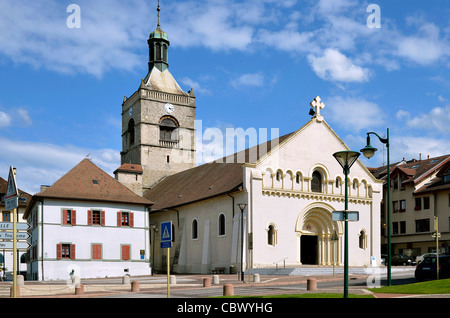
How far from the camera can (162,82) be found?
73188mm

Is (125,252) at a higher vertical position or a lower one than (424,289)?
lower

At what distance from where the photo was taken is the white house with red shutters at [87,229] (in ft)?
152

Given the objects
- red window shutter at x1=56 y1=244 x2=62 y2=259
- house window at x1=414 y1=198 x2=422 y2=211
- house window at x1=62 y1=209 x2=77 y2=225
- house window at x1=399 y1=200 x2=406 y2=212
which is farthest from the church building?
house window at x1=399 y1=200 x2=406 y2=212

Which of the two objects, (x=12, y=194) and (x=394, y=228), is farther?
(x=394, y=228)

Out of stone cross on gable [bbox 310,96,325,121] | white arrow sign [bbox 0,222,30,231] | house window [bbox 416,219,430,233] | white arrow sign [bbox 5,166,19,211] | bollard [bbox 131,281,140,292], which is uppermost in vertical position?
stone cross on gable [bbox 310,96,325,121]

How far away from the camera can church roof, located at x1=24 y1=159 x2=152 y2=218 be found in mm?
47603

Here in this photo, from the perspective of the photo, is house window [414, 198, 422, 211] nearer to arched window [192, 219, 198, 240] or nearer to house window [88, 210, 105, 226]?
arched window [192, 219, 198, 240]

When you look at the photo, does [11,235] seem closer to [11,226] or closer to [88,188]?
[11,226]

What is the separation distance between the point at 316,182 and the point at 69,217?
67.8 ft

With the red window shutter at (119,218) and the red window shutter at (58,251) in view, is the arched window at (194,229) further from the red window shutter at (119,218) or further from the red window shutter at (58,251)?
the red window shutter at (58,251)

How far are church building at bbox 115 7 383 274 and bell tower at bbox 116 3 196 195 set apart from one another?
932 cm

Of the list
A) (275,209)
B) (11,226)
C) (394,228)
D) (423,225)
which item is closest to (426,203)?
(423,225)
